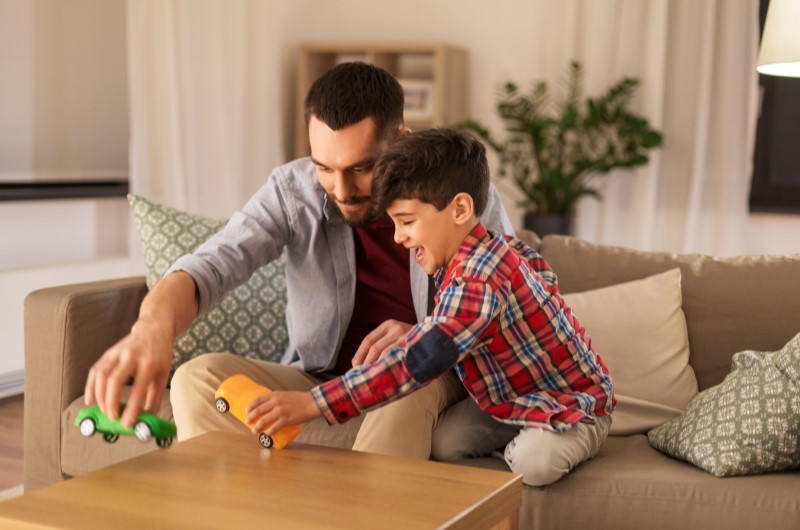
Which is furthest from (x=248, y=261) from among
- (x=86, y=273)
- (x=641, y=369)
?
(x=86, y=273)

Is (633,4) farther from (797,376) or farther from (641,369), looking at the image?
(797,376)

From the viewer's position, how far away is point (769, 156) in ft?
14.5

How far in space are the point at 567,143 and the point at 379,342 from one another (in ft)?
9.27

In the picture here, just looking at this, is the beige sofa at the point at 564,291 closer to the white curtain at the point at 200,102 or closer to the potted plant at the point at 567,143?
the potted plant at the point at 567,143

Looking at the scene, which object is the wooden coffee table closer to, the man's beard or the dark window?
the man's beard

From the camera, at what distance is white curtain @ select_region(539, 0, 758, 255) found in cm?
427

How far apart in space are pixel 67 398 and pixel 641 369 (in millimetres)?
1247

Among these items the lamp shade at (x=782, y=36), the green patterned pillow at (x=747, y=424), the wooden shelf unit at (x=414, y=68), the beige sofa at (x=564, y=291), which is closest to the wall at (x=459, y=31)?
the wooden shelf unit at (x=414, y=68)

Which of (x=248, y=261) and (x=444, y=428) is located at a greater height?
(x=248, y=261)

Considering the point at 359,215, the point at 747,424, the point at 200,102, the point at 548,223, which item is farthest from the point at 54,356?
the point at 548,223

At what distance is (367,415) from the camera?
1.76 metres

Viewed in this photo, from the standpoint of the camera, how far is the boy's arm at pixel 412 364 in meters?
1.53

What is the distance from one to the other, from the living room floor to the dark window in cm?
301

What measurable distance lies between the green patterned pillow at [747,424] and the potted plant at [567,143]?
2369mm
